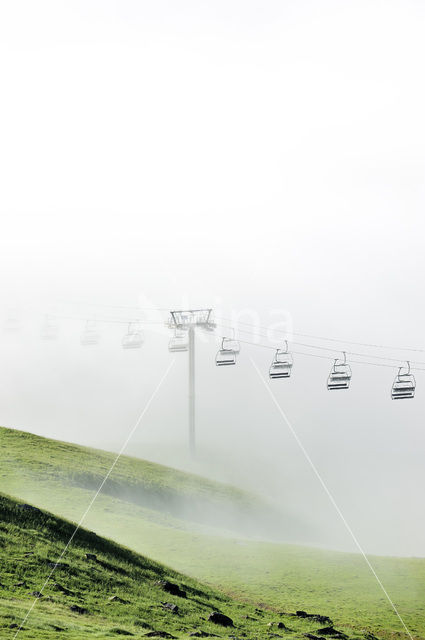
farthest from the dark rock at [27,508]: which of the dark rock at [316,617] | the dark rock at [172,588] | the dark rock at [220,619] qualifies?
the dark rock at [316,617]

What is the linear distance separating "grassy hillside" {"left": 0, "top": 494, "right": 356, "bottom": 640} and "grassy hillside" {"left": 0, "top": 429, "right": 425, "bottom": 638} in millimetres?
6573

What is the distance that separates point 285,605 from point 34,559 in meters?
22.7

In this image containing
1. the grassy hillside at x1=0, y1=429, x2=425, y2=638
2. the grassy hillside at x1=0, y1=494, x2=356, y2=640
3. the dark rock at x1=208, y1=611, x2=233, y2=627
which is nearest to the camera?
the grassy hillside at x1=0, y1=494, x2=356, y2=640

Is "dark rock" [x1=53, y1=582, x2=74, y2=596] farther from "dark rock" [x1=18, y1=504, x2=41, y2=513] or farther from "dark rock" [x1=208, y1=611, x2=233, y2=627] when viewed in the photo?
"dark rock" [x1=18, y1=504, x2=41, y2=513]

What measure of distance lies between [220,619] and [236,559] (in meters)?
24.6

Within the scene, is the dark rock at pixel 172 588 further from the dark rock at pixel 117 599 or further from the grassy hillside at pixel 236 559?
the grassy hillside at pixel 236 559

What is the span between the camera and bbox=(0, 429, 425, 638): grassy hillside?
66.4m

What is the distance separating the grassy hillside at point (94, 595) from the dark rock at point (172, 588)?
0.47 ft

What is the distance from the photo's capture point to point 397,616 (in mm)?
65625

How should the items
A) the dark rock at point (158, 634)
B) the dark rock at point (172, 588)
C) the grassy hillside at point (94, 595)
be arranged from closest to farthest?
1. the grassy hillside at point (94, 595)
2. the dark rock at point (158, 634)
3. the dark rock at point (172, 588)

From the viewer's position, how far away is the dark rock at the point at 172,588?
58.0 m

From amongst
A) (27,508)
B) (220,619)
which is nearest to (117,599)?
(220,619)

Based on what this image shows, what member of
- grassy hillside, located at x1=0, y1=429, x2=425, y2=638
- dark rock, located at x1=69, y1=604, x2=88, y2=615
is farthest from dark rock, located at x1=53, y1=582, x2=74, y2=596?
grassy hillside, located at x1=0, y1=429, x2=425, y2=638

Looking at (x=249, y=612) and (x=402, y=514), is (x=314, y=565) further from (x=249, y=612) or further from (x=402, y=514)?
(x=402, y=514)
